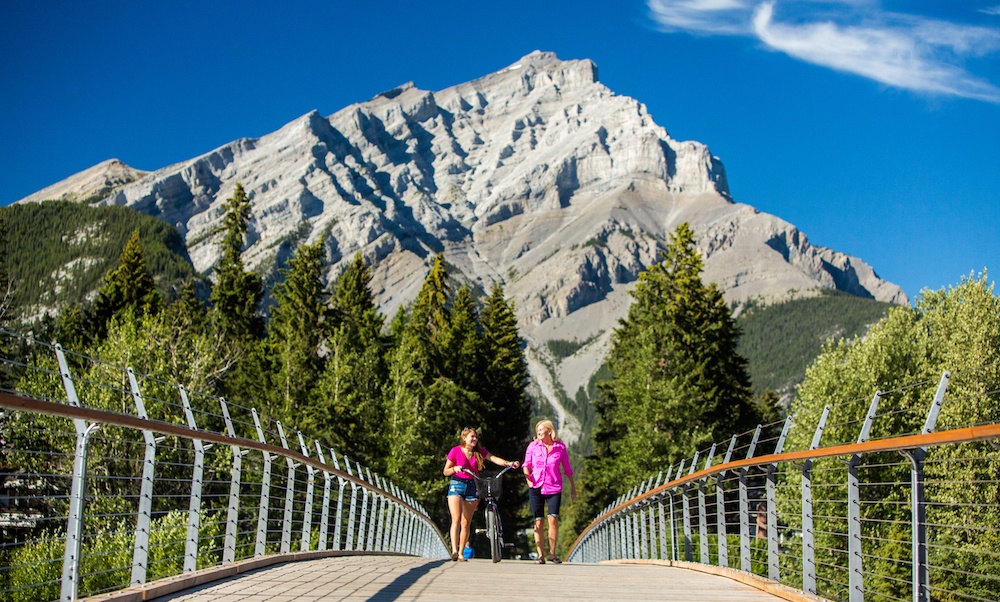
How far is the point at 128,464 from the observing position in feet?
110

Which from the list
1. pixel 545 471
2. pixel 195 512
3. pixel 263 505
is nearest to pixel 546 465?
pixel 545 471

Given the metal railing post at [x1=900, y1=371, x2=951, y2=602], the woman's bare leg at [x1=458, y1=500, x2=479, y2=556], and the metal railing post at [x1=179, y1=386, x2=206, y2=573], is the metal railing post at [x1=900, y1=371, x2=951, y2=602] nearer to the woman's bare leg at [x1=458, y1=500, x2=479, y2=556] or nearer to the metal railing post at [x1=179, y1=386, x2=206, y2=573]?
the metal railing post at [x1=179, y1=386, x2=206, y2=573]

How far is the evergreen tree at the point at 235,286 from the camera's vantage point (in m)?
63.0

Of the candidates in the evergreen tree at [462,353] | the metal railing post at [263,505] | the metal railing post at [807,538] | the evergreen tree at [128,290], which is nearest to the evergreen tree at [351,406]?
the evergreen tree at [462,353]

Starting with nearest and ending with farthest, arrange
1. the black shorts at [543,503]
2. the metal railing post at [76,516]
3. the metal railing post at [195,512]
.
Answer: the metal railing post at [76,516]
the metal railing post at [195,512]
the black shorts at [543,503]

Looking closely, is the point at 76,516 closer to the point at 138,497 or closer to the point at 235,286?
the point at 138,497

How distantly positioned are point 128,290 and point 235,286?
8.94 meters

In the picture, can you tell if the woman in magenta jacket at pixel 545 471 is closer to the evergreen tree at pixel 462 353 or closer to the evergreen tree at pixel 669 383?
the evergreen tree at pixel 669 383

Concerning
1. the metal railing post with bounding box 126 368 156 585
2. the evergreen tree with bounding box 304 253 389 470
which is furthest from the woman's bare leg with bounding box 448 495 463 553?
the evergreen tree with bounding box 304 253 389 470

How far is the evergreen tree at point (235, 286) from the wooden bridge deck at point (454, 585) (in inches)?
2104

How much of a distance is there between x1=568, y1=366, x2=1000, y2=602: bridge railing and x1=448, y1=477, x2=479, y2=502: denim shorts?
287cm

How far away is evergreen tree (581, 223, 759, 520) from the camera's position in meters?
38.6

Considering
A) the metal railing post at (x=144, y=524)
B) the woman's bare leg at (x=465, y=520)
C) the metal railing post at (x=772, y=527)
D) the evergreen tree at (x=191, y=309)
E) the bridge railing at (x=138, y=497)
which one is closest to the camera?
the bridge railing at (x=138, y=497)

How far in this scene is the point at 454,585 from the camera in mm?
8898
